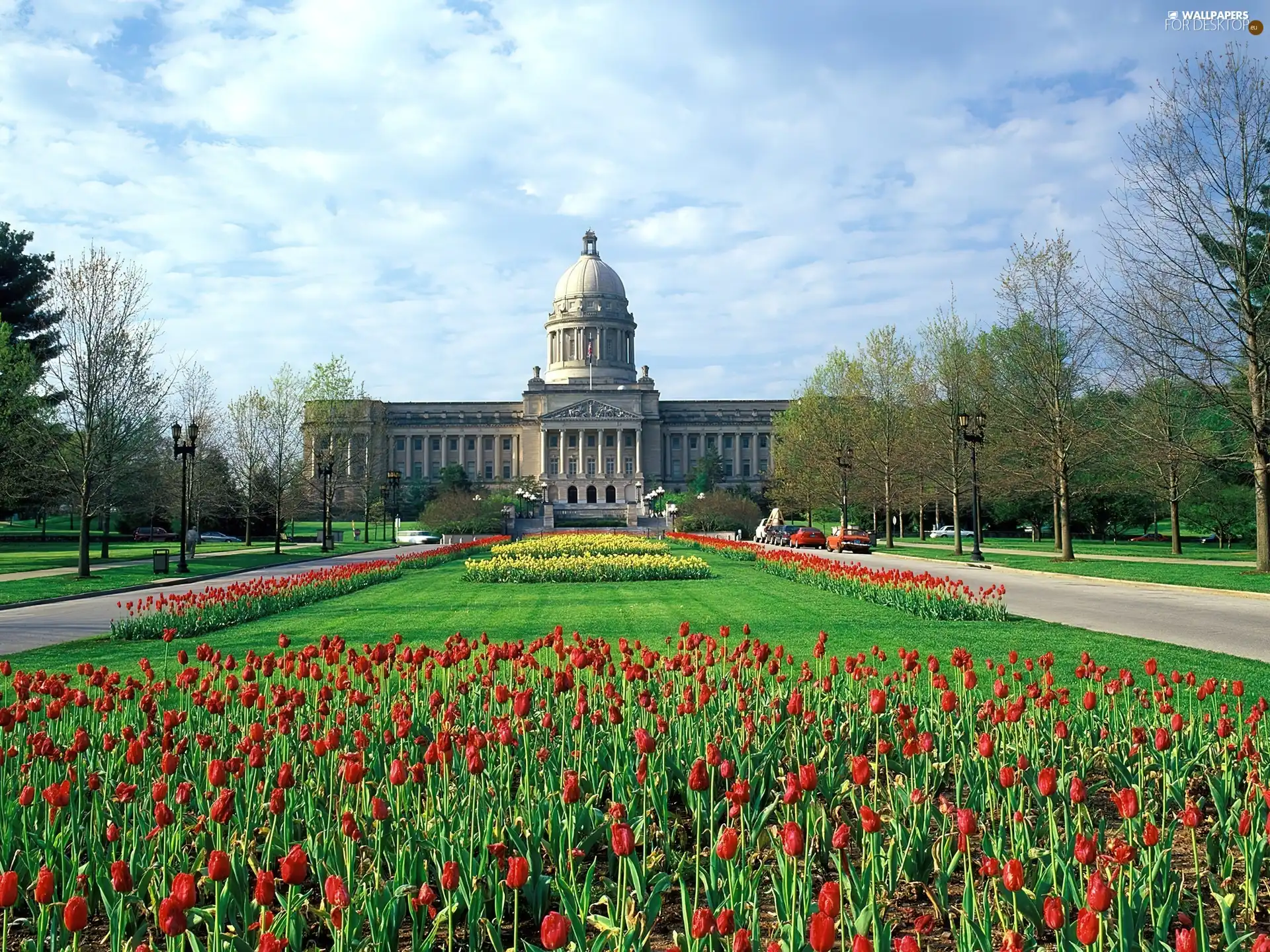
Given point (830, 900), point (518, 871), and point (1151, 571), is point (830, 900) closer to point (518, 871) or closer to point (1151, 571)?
point (518, 871)

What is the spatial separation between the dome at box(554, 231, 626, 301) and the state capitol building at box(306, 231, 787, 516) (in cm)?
17

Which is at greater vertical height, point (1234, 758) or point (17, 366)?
point (17, 366)

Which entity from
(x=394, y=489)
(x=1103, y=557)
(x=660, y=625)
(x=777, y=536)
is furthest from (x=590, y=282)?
(x=660, y=625)

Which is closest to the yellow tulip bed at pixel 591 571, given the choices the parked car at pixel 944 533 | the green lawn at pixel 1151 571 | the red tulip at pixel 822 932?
the green lawn at pixel 1151 571

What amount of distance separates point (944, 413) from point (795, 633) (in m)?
32.2

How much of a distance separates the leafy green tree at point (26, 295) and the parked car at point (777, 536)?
34670 mm

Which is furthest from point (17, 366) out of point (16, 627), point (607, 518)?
point (607, 518)

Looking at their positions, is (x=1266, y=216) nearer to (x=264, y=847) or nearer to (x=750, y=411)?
(x=264, y=847)

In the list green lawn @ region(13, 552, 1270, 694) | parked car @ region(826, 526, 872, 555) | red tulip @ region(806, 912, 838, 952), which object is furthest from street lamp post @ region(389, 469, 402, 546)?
red tulip @ region(806, 912, 838, 952)

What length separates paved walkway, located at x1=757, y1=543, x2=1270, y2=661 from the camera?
13.8 meters

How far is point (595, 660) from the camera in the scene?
6.55 metres

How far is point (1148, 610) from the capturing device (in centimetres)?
1800

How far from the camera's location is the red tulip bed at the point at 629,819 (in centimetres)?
351

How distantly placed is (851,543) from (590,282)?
98.8 meters
